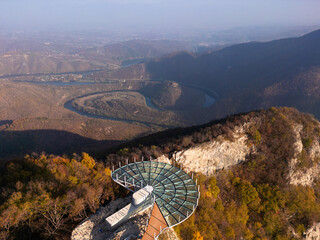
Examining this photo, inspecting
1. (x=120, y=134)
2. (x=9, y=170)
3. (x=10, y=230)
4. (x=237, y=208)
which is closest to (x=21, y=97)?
(x=120, y=134)

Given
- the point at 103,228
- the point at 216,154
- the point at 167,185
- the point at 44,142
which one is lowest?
the point at 44,142

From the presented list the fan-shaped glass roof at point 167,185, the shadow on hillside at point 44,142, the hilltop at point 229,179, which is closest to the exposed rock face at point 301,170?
the hilltop at point 229,179

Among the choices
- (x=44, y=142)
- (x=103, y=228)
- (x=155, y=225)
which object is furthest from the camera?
(x=44, y=142)

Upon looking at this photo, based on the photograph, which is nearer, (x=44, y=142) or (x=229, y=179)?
(x=229, y=179)

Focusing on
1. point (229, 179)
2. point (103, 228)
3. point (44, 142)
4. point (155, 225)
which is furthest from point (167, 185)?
point (44, 142)

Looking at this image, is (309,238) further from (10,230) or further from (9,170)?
(9,170)

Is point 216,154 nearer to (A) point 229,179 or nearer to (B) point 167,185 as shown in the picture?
(A) point 229,179
